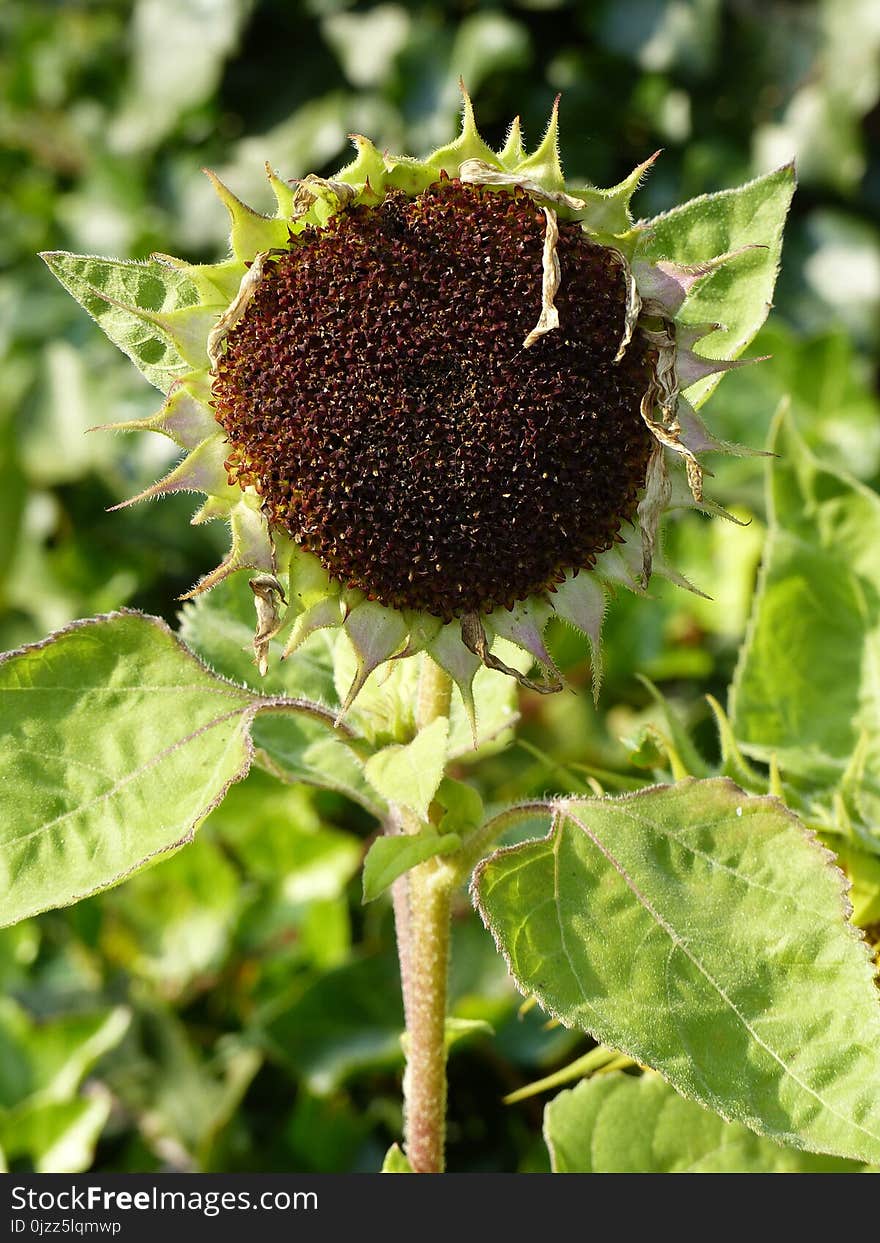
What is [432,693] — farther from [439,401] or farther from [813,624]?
[813,624]

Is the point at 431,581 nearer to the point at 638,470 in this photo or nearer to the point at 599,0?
the point at 638,470

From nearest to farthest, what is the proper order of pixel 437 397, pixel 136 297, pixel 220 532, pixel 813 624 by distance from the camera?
pixel 437 397 → pixel 136 297 → pixel 813 624 → pixel 220 532

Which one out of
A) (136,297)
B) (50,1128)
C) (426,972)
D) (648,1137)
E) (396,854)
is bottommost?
(50,1128)

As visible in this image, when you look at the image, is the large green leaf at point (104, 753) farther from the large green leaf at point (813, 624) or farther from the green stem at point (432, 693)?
the large green leaf at point (813, 624)

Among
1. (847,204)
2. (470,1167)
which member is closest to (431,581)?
(470,1167)

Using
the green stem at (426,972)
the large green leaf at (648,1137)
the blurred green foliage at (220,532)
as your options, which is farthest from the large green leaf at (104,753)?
the large green leaf at (648,1137)

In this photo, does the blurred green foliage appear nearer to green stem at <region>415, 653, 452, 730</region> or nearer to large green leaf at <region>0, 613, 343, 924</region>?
green stem at <region>415, 653, 452, 730</region>

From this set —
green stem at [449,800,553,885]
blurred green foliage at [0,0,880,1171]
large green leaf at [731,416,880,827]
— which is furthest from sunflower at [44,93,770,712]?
large green leaf at [731,416,880,827]

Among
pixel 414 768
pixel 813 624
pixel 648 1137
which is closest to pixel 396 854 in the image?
pixel 414 768
